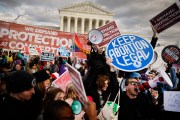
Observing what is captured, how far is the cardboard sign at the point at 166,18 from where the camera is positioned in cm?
347

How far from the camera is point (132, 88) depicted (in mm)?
3014

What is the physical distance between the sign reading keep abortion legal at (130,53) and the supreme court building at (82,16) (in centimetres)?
7338

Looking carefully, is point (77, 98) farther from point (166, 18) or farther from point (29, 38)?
point (29, 38)

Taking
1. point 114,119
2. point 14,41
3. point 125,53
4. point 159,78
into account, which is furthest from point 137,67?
point 14,41

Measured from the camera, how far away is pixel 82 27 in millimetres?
77125

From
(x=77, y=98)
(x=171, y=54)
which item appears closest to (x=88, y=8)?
(x=171, y=54)

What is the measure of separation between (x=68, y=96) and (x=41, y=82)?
0.71 m

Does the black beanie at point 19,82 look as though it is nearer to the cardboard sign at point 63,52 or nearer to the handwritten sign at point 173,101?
the handwritten sign at point 173,101

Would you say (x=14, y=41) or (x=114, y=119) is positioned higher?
(x=14, y=41)

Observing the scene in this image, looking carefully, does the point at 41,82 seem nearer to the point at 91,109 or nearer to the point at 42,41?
the point at 91,109

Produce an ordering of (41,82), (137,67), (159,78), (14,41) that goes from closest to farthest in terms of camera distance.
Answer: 1. (159,78)
2. (137,67)
3. (41,82)
4. (14,41)

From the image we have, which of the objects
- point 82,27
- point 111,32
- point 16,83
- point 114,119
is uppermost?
point 82,27

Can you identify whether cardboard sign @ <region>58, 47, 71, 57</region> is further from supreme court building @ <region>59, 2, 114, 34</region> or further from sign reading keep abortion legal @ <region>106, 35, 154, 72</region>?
supreme court building @ <region>59, 2, 114, 34</region>

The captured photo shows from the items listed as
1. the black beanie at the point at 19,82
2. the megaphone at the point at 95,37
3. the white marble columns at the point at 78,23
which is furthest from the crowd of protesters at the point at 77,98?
the white marble columns at the point at 78,23
